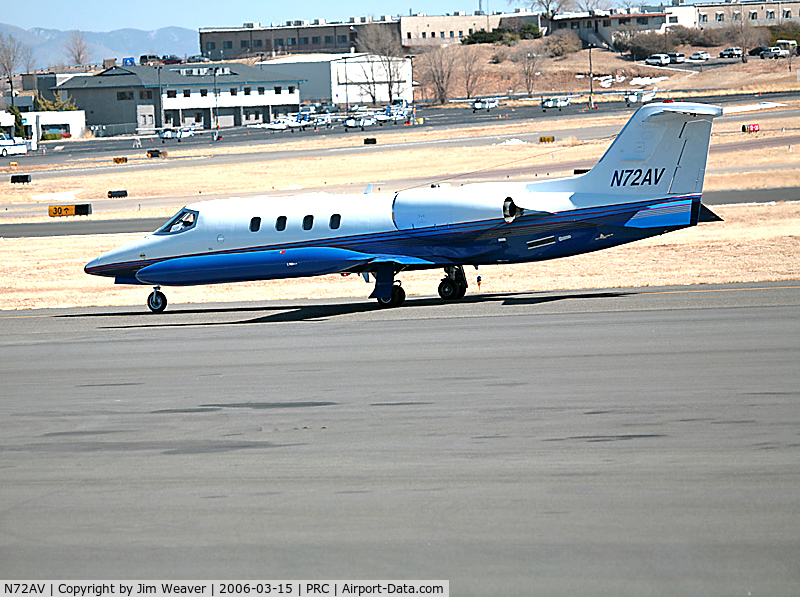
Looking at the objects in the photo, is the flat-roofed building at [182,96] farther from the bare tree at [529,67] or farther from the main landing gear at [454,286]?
the main landing gear at [454,286]

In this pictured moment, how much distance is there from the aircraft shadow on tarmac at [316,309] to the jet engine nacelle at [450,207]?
2276mm

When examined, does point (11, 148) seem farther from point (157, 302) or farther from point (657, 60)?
point (657, 60)

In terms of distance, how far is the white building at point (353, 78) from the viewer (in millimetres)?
190125

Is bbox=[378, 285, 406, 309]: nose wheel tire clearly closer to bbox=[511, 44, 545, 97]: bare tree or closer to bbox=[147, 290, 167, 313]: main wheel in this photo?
bbox=[147, 290, 167, 313]: main wheel

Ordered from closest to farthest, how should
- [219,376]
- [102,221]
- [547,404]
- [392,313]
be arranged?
[547,404]
[219,376]
[392,313]
[102,221]

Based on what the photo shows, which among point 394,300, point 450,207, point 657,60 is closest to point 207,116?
point 657,60

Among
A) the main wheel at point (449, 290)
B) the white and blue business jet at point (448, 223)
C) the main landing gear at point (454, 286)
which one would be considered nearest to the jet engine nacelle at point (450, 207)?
the white and blue business jet at point (448, 223)

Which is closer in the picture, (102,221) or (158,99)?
(102,221)

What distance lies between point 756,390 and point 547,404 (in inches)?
123

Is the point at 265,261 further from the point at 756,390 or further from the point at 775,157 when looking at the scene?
the point at 775,157

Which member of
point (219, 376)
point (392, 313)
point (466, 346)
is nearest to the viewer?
point (219, 376)

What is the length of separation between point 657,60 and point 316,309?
171m

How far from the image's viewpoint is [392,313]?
2430 centimetres

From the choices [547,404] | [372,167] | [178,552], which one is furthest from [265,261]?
[372,167]
